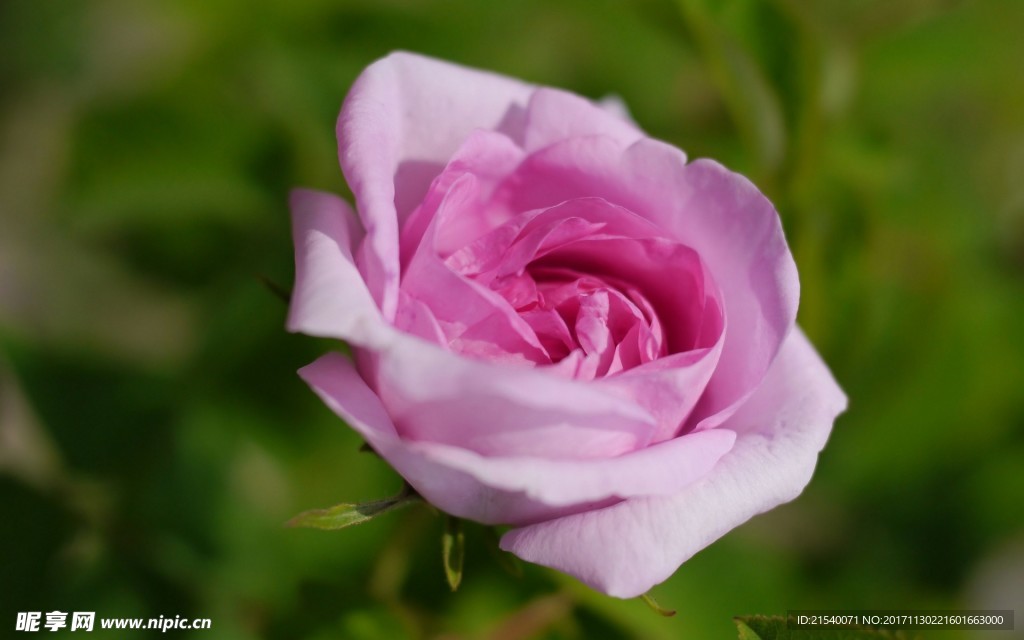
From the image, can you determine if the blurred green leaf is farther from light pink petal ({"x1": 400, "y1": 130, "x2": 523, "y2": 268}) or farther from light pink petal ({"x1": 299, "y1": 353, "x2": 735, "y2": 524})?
light pink petal ({"x1": 400, "y1": 130, "x2": 523, "y2": 268})

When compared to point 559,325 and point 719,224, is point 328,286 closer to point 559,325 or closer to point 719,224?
point 559,325

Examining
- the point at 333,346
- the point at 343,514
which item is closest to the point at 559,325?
the point at 343,514

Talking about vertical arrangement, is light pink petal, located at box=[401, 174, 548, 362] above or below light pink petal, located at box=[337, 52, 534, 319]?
below

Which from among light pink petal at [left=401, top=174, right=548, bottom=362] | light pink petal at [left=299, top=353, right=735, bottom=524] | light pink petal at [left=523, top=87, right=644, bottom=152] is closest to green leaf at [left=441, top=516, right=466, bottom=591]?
light pink petal at [left=299, top=353, right=735, bottom=524]

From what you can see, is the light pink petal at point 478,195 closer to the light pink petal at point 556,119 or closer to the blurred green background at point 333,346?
the light pink petal at point 556,119

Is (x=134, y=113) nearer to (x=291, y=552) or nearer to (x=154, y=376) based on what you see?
(x=154, y=376)
